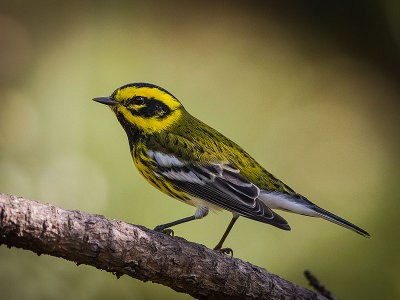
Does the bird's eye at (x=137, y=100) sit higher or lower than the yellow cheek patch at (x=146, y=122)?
higher

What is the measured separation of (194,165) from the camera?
3.48 meters

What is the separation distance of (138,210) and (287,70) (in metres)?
2.37

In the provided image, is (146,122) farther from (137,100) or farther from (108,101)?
(108,101)

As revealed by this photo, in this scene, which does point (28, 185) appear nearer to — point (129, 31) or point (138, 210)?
point (138, 210)

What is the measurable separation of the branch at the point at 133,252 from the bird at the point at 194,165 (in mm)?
502

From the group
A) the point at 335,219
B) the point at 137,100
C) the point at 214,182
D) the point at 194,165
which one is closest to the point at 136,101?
the point at 137,100

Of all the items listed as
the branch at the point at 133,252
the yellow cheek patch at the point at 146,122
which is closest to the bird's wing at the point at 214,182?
the yellow cheek patch at the point at 146,122

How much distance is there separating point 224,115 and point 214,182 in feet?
5.42

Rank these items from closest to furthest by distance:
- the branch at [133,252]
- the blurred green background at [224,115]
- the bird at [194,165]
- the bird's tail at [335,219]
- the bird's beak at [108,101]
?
the branch at [133,252]
the bird's tail at [335,219]
the bird at [194,165]
the bird's beak at [108,101]
the blurred green background at [224,115]

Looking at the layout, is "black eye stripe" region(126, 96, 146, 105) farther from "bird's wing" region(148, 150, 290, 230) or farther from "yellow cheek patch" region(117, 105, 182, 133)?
"bird's wing" region(148, 150, 290, 230)

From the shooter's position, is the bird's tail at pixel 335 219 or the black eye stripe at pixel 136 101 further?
the black eye stripe at pixel 136 101

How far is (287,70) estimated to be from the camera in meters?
5.62

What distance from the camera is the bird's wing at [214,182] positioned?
3.25 metres

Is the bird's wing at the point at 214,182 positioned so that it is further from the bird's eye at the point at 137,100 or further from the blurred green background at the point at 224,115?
the blurred green background at the point at 224,115
